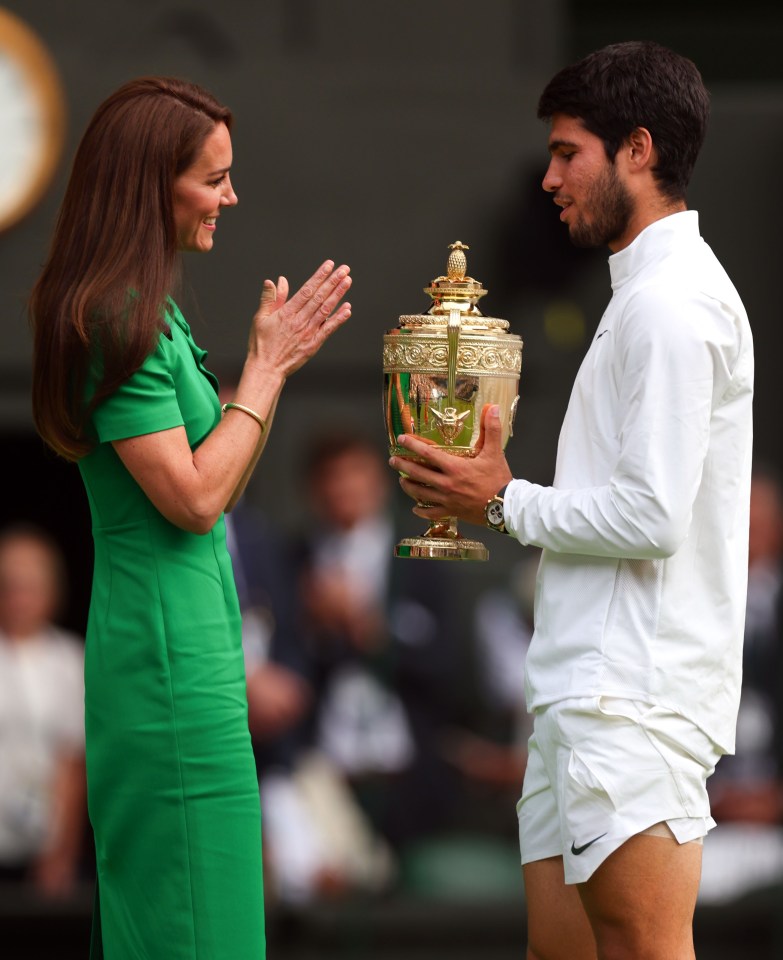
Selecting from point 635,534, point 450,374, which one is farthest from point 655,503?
point 450,374

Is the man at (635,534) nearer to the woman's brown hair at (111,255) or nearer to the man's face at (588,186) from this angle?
the man's face at (588,186)

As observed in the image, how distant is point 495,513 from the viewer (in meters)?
2.57

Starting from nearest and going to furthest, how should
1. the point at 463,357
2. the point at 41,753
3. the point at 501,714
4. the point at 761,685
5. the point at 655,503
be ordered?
the point at 655,503 → the point at 463,357 → the point at 41,753 → the point at 501,714 → the point at 761,685

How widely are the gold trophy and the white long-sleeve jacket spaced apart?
199mm

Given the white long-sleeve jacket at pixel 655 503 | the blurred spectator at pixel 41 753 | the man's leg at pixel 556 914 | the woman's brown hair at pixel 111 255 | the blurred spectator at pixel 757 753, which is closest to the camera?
the white long-sleeve jacket at pixel 655 503

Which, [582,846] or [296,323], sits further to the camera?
[296,323]

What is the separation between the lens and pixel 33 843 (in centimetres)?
505

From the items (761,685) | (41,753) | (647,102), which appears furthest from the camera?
(761,685)

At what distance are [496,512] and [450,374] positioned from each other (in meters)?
0.24

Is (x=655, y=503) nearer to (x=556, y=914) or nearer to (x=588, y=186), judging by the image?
(x=588, y=186)

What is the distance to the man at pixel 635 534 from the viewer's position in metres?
2.37

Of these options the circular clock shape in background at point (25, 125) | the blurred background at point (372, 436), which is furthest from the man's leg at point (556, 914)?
the circular clock shape in background at point (25, 125)

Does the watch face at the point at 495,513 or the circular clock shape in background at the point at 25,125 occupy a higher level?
the circular clock shape in background at the point at 25,125

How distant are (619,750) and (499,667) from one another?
9.09 feet
